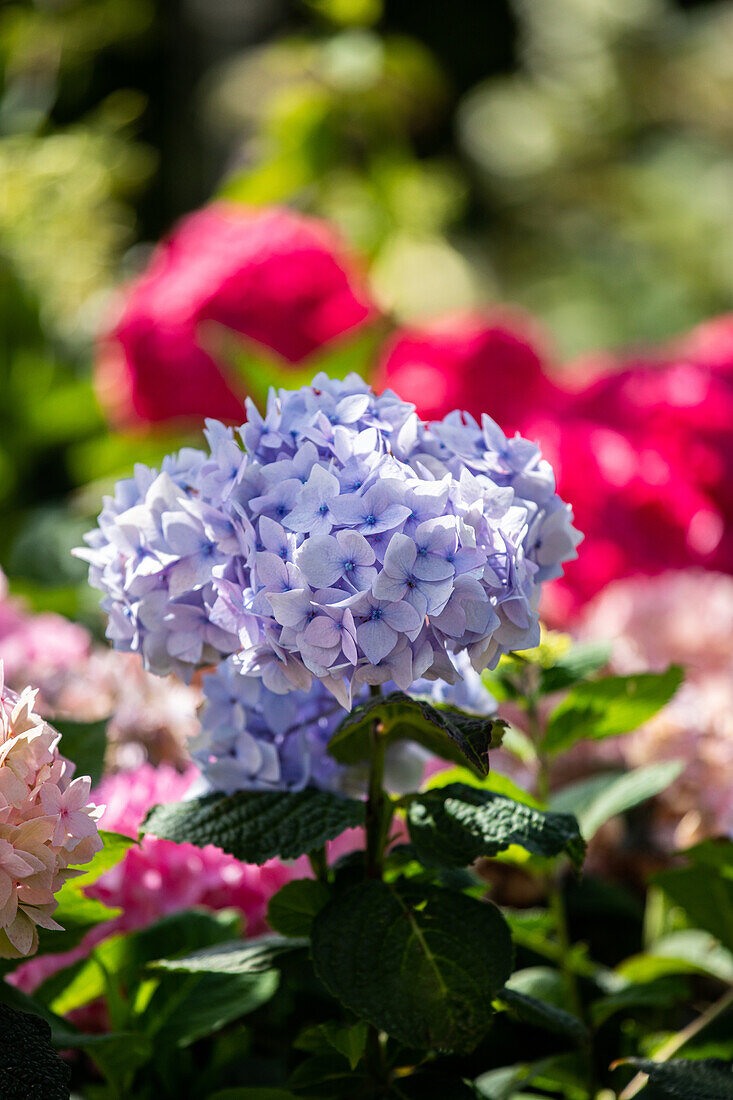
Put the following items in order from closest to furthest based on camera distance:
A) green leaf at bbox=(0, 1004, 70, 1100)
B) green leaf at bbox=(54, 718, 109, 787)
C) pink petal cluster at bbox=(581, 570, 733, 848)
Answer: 1. green leaf at bbox=(0, 1004, 70, 1100)
2. green leaf at bbox=(54, 718, 109, 787)
3. pink petal cluster at bbox=(581, 570, 733, 848)

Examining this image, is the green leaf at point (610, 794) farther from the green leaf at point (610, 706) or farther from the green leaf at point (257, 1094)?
the green leaf at point (257, 1094)

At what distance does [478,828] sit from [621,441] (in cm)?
49

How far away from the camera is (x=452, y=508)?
1.13 feet

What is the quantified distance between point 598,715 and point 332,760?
0.41ft

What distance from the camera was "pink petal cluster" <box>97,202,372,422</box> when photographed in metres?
0.92

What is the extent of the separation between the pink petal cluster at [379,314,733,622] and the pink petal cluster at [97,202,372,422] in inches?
3.8

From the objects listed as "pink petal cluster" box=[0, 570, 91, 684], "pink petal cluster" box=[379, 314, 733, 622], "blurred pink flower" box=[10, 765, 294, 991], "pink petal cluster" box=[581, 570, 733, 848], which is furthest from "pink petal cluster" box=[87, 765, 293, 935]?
"pink petal cluster" box=[379, 314, 733, 622]

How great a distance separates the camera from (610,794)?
496mm

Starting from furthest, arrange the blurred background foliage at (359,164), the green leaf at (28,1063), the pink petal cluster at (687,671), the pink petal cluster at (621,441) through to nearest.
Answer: the blurred background foliage at (359,164) < the pink petal cluster at (621,441) < the pink petal cluster at (687,671) < the green leaf at (28,1063)

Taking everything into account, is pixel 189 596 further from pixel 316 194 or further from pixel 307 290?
pixel 316 194

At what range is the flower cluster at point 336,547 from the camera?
0.33 m

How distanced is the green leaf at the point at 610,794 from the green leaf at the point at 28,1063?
0.22 metres

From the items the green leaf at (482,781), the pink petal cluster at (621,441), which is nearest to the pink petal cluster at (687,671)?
the pink petal cluster at (621,441)

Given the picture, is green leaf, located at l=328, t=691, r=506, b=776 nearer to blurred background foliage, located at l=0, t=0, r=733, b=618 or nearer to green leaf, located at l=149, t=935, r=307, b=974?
green leaf, located at l=149, t=935, r=307, b=974
